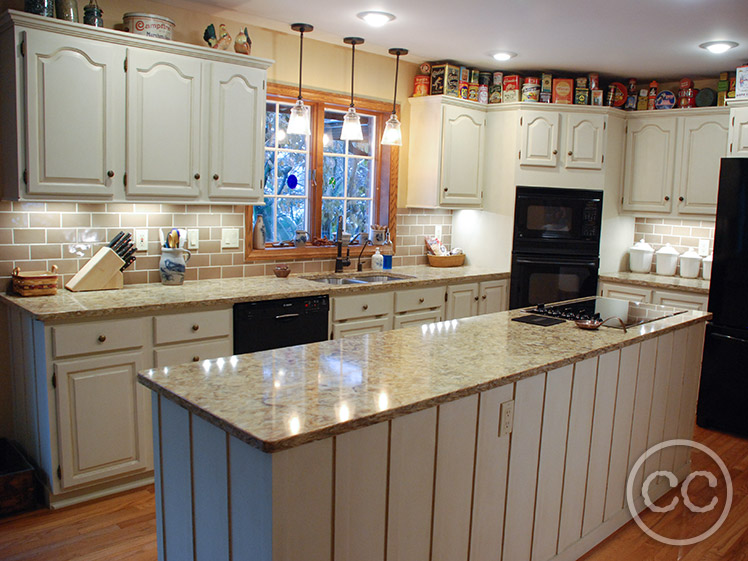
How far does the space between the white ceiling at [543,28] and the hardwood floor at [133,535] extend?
2.51m

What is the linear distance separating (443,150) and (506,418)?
9.97ft

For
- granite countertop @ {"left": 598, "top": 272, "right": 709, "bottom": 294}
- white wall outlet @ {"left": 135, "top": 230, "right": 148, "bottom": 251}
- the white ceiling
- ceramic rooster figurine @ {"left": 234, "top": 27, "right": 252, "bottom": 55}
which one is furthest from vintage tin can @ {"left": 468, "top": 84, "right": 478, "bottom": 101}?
white wall outlet @ {"left": 135, "top": 230, "right": 148, "bottom": 251}

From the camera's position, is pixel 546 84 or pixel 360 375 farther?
pixel 546 84

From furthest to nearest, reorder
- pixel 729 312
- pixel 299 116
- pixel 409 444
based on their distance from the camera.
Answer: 1. pixel 729 312
2. pixel 299 116
3. pixel 409 444

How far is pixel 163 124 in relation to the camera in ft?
11.1

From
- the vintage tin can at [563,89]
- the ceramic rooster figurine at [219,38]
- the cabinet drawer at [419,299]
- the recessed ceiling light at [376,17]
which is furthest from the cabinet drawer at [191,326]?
the vintage tin can at [563,89]

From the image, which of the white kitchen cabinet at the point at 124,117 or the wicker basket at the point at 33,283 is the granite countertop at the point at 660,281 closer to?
the white kitchen cabinet at the point at 124,117

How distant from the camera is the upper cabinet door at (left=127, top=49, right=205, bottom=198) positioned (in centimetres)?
328

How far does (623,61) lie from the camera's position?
4.62 metres

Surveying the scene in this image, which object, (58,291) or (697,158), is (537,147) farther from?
(58,291)

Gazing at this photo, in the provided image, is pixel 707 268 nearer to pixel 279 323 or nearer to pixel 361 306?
pixel 361 306

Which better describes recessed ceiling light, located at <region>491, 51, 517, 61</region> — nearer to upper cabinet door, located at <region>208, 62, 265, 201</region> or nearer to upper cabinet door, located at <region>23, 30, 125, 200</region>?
upper cabinet door, located at <region>208, 62, 265, 201</region>

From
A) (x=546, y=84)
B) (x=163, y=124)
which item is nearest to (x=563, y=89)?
(x=546, y=84)

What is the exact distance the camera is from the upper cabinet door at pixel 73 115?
2.97 m
